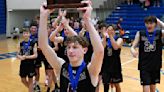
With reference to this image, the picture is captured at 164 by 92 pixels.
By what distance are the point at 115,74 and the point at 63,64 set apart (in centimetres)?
318

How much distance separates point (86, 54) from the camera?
234 inches

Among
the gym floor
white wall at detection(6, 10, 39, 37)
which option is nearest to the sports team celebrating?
the gym floor

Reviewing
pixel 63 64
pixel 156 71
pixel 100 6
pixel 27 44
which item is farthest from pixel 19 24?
pixel 63 64

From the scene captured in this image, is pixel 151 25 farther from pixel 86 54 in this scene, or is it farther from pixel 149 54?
pixel 86 54

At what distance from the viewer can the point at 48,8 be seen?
267 centimetres

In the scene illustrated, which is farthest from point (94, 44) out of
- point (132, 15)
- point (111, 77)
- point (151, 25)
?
point (132, 15)

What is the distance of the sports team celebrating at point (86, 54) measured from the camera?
9.52ft

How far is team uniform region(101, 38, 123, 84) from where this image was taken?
6047 millimetres

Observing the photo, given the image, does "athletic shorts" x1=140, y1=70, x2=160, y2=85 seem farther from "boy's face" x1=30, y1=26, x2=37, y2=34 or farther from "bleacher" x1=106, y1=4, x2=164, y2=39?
"bleacher" x1=106, y1=4, x2=164, y2=39

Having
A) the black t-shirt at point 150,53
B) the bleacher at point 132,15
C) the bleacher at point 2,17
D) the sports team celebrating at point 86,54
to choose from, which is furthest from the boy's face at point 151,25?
the bleacher at point 2,17

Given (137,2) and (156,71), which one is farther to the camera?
(137,2)

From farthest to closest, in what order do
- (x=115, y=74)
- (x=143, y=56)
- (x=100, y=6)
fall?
(x=100, y=6) < (x=115, y=74) < (x=143, y=56)

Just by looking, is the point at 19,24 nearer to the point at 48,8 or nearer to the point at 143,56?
the point at 143,56

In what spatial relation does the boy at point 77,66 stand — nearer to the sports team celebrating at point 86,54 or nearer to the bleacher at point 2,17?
the sports team celebrating at point 86,54
